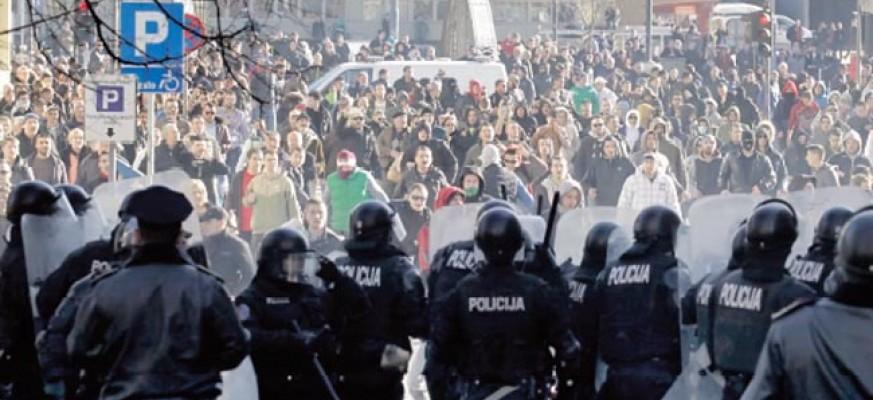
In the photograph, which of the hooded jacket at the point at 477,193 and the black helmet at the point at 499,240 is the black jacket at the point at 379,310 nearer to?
the black helmet at the point at 499,240

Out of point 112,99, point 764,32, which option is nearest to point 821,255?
point 112,99

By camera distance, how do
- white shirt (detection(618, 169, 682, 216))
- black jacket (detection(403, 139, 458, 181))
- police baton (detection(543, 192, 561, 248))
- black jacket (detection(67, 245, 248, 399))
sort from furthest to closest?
black jacket (detection(403, 139, 458, 181))
white shirt (detection(618, 169, 682, 216))
police baton (detection(543, 192, 561, 248))
black jacket (detection(67, 245, 248, 399))

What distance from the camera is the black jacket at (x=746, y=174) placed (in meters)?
22.8

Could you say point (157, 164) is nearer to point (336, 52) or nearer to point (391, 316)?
point (391, 316)

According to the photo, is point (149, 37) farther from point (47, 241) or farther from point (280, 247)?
point (280, 247)

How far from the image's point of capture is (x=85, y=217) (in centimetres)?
1203

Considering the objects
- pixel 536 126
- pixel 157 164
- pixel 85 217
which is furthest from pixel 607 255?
pixel 536 126

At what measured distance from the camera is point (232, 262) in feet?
44.8

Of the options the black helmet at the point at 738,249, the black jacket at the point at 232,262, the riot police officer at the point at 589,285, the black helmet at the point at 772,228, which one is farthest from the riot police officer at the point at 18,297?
the black helmet at the point at 772,228

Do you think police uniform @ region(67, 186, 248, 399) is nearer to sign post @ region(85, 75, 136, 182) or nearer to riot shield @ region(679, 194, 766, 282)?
riot shield @ region(679, 194, 766, 282)

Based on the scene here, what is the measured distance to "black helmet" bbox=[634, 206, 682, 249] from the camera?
11742mm

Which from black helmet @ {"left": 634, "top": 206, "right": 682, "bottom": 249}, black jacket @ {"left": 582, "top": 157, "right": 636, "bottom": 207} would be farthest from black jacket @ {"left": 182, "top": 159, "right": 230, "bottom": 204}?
black helmet @ {"left": 634, "top": 206, "right": 682, "bottom": 249}

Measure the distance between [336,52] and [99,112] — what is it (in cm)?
2027

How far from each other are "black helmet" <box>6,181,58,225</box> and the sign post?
622cm
